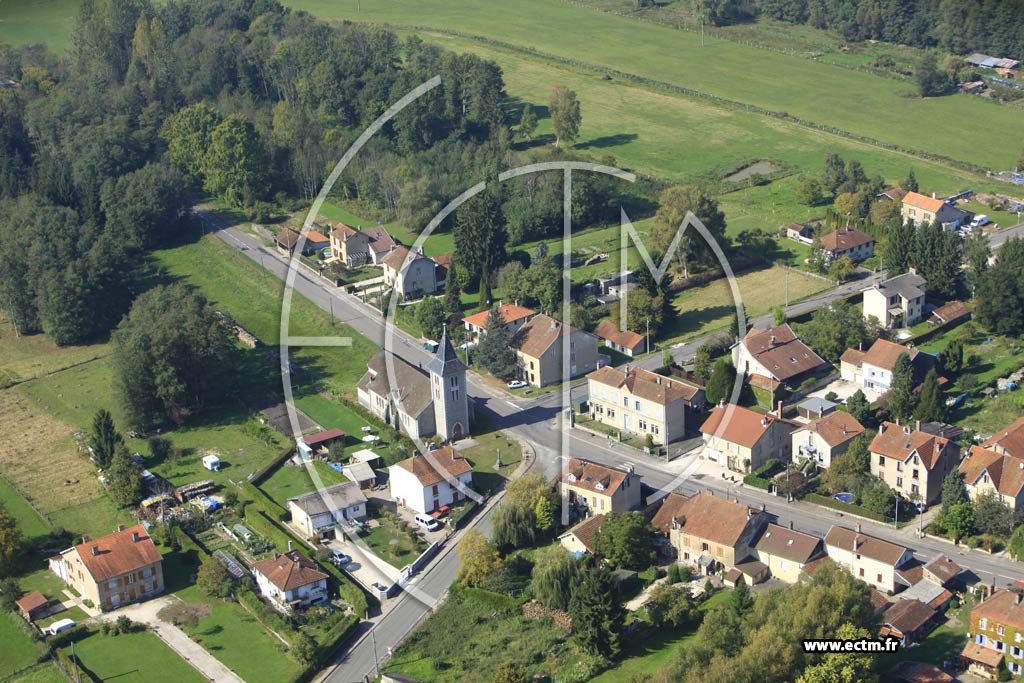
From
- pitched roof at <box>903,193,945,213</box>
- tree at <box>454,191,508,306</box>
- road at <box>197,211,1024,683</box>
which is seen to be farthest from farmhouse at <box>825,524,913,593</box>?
pitched roof at <box>903,193,945,213</box>

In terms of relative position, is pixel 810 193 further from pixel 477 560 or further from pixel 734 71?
pixel 477 560

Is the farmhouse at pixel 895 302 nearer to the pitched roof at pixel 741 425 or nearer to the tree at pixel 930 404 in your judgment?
the tree at pixel 930 404

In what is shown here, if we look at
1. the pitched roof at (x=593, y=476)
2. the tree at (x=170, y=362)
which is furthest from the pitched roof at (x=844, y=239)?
the tree at (x=170, y=362)

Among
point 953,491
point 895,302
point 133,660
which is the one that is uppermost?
point 895,302

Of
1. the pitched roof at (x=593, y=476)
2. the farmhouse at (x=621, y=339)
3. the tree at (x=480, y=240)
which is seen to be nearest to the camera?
the pitched roof at (x=593, y=476)

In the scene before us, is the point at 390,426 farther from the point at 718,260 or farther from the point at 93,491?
the point at 718,260

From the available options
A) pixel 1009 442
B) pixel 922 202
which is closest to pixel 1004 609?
pixel 1009 442
